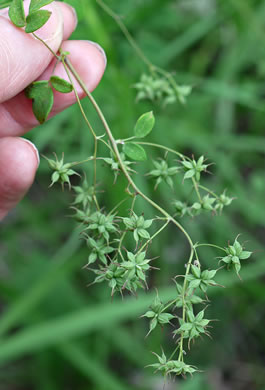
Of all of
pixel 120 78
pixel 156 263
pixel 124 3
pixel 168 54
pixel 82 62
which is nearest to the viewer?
pixel 82 62

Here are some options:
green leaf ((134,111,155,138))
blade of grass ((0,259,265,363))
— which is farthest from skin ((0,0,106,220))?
blade of grass ((0,259,265,363))

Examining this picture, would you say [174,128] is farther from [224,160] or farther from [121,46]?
[121,46]

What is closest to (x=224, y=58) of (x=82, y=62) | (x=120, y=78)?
(x=120, y=78)

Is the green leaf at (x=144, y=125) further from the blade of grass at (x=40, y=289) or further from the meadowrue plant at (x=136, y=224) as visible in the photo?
the blade of grass at (x=40, y=289)

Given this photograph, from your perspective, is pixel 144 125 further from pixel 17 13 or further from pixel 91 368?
pixel 91 368

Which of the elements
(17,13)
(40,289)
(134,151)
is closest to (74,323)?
(40,289)

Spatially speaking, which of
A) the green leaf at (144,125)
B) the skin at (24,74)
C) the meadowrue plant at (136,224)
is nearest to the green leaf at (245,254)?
the meadowrue plant at (136,224)
